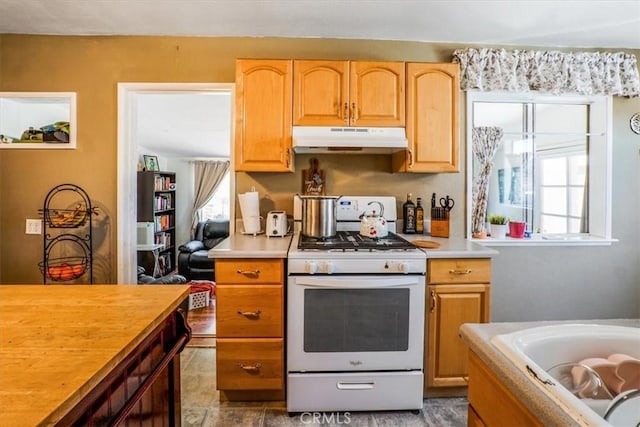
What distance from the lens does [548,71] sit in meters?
2.69

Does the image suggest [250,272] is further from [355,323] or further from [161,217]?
[161,217]

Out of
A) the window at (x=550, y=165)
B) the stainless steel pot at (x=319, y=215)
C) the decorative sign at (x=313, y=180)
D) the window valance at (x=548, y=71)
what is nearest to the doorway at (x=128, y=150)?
the decorative sign at (x=313, y=180)

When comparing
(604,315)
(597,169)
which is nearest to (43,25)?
(597,169)

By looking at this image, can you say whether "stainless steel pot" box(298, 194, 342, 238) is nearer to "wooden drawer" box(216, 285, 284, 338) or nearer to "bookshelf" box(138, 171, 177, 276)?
"wooden drawer" box(216, 285, 284, 338)

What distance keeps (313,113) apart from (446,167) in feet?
3.08

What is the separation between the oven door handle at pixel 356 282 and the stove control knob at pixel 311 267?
0.12 feet

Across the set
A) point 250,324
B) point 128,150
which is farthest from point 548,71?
point 128,150

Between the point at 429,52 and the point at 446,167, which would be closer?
the point at 446,167

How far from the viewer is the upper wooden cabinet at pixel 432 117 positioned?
2.40 meters

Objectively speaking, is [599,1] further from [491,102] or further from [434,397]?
[434,397]

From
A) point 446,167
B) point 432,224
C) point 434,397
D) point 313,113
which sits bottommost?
point 434,397

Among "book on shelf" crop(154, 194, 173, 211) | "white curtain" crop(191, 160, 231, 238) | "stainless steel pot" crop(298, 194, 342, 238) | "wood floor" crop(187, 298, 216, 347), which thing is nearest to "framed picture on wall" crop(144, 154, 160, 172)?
"book on shelf" crop(154, 194, 173, 211)

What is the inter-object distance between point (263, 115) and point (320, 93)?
0.39m

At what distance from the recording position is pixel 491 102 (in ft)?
9.37
